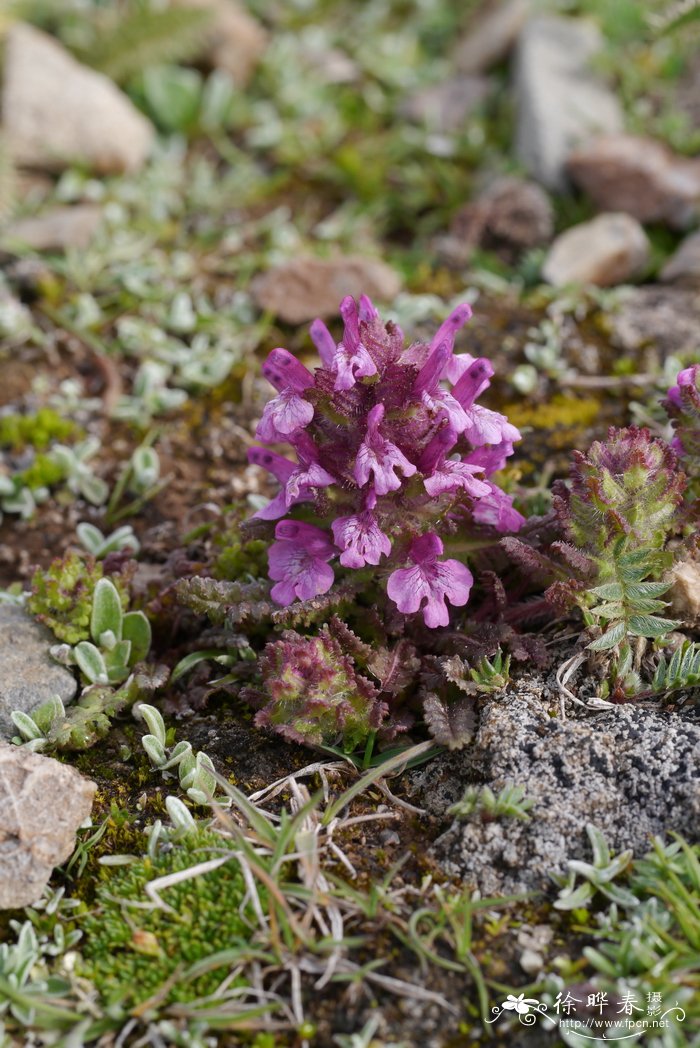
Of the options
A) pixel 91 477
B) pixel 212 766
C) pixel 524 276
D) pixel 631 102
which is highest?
pixel 631 102

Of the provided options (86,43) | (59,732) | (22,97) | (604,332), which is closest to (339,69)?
(86,43)

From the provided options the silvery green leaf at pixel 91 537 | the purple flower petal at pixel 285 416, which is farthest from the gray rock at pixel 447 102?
the purple flower petal at pixel 285 416

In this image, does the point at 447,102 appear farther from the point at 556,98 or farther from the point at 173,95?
the point at 173,95

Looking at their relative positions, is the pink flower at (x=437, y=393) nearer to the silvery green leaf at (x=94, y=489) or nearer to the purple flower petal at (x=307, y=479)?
the purple flower petal at (x=307, y=479)

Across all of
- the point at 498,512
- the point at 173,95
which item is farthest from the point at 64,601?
the point at 173,95

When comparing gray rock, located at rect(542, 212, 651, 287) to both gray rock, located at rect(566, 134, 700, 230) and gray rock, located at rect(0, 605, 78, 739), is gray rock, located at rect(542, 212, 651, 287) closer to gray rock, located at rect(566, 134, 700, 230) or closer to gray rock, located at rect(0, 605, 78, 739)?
gray rock, located at rect(566, 134, 700, 230)

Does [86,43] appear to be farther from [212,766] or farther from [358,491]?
[212,766]
